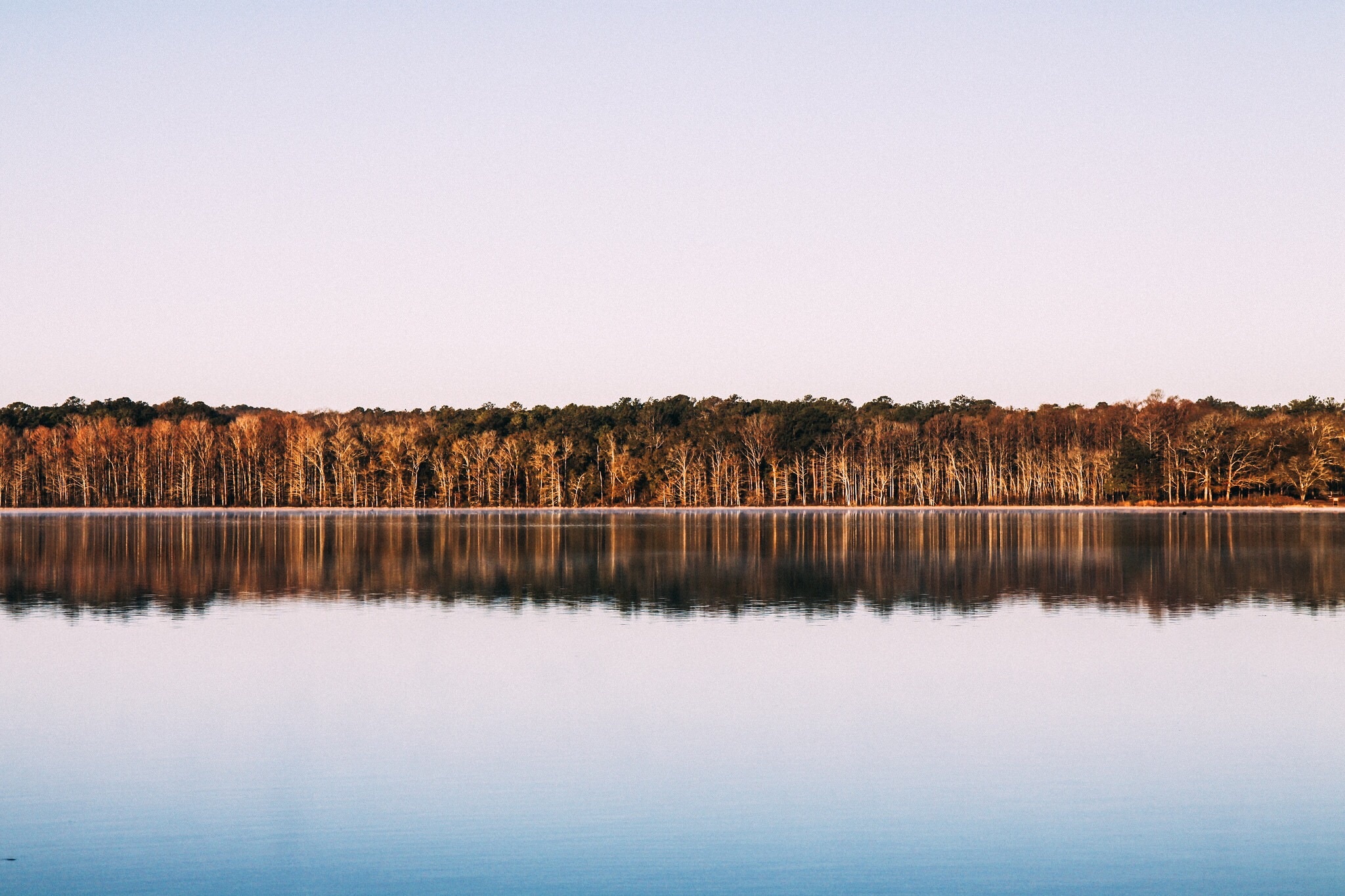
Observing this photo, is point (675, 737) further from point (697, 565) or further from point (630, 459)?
point (630, 459)

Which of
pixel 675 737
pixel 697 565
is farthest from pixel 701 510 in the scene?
pixel 675 737

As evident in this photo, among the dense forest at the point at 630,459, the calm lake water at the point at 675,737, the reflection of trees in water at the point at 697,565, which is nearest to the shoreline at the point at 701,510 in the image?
the dense forest at the point at 630,459

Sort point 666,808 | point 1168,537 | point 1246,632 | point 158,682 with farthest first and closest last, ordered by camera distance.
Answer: point 1168,537 → point 1246,632 → point 158,682 → point 666,808

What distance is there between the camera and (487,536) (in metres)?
66.6

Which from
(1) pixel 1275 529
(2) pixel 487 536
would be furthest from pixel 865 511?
(2) pixel 487 536

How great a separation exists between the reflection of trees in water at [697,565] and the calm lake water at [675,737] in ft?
1.45

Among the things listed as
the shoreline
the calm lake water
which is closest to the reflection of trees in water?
the calm lake water

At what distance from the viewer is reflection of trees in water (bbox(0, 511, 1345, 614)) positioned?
3362 centimetres

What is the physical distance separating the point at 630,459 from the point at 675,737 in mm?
109865

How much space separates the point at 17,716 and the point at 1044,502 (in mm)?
114444

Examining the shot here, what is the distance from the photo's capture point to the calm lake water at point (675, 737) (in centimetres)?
1140

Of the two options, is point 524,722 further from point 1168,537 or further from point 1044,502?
point 1044,502

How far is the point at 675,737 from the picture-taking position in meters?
16.5

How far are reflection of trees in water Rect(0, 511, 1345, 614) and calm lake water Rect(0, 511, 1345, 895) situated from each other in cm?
44
